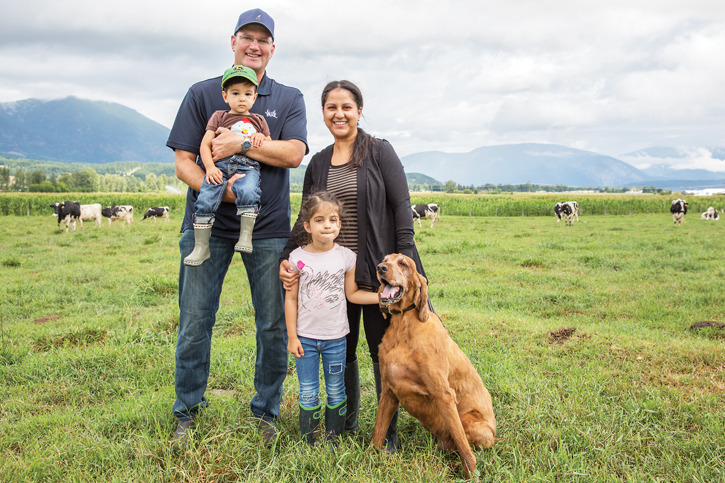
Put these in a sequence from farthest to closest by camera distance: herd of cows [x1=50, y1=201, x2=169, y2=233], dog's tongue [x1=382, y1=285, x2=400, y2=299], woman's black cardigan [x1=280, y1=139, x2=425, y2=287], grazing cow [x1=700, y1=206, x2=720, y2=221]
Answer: grazing cow [x1=700, y1=206, x2=720, y2=221], herd of cows [x1=50, y1=201, x2=169, y2=233], woman's black cardigan [x1=280, y1=139, x2=425, y2=287], dog's tongue [x1=382, y1=285, x2=400, y2=299]

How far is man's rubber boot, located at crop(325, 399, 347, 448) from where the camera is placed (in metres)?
3.08

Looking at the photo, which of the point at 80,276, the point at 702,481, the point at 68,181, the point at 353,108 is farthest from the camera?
the point at 68,181

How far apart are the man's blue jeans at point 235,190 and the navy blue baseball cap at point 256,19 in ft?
2.97

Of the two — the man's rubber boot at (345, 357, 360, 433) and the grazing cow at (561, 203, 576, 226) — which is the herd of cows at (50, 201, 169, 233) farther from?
the grazing cow at (561, 203, 576, 226)

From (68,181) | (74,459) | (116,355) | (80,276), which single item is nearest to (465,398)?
(74,459)

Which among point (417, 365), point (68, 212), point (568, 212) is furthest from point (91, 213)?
point (568, 212)

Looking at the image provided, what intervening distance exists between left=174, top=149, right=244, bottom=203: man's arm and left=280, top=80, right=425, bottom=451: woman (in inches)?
20.8

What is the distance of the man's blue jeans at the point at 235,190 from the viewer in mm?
2902

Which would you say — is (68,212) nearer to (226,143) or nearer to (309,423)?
(226,143)

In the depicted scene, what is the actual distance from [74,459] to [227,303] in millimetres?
4905

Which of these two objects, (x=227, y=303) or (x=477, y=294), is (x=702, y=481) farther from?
(x=227, y=303)

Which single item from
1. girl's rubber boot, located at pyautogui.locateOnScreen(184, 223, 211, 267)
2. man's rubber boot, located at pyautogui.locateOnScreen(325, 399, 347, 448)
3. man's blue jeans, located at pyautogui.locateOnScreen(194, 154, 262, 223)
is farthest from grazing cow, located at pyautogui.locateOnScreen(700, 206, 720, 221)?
girl's rubber boot, located at pyautogui.locateOnScreen(184, 223, 211, 267)

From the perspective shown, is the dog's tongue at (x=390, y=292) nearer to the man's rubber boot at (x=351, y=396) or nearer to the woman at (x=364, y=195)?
the woman at (x=364, y=195)

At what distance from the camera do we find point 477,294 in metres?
8.57
